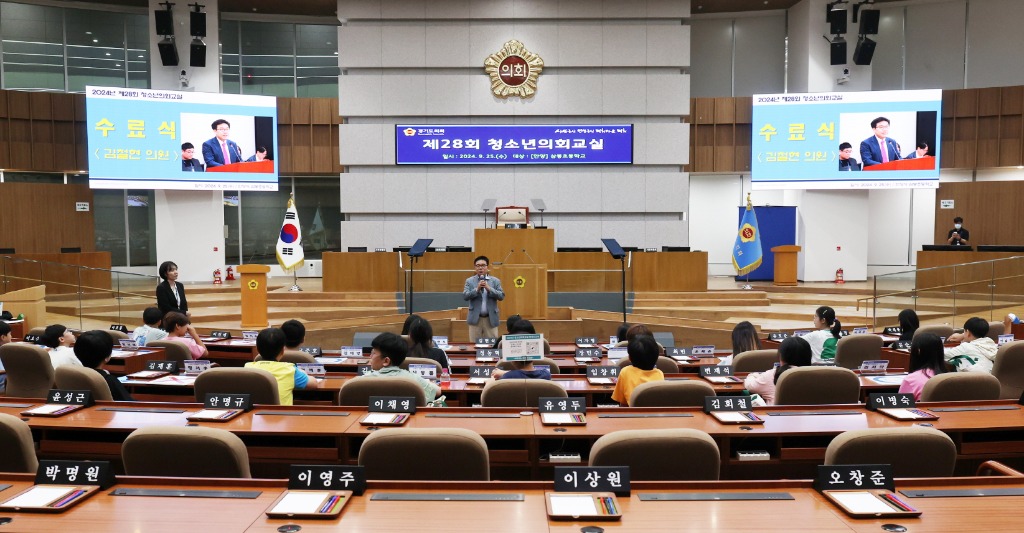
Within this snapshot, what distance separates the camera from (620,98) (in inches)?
570

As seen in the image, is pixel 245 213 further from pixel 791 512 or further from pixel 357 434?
pixel 791 512

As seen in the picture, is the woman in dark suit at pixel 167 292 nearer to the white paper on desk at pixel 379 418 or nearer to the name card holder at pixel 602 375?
the name card holder at pixel 602 375

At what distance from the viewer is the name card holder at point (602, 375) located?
14.9 feet

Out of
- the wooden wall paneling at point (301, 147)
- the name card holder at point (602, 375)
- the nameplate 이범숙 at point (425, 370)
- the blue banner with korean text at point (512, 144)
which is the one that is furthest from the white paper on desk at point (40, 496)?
the wooden wall paneling at point (301, 147)

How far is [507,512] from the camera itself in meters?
2.10

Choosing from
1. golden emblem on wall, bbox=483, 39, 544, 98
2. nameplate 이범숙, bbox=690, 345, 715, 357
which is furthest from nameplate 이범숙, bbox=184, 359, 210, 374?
golden emblem on wall, bbox=483, 39, 544, 98

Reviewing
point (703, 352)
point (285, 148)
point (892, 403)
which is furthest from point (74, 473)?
point (285, 148)

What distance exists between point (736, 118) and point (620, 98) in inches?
98.9

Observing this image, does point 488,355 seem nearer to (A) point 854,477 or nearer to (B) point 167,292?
(B) point 167,292

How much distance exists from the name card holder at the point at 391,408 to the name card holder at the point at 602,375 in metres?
1.46

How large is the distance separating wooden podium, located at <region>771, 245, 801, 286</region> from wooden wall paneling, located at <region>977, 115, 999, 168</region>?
4.06 m

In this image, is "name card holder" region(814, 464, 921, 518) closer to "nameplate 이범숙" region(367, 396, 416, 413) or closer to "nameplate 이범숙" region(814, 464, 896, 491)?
"nameplate 이범숙" region(814, 464, 896, 491)

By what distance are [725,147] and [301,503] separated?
47.1ft

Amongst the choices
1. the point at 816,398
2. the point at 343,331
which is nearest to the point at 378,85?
the point at 343,331
